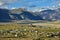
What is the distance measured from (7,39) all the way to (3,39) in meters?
0.63

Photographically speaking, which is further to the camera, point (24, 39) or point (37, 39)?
point (24, 39)

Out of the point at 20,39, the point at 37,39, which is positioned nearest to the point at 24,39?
the point at 20,39

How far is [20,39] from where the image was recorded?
3173 centimetres

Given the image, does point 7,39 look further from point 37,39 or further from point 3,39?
point 37,39

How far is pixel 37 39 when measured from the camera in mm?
29656

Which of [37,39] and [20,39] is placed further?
[20,39]

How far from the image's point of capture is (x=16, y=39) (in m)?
31.6

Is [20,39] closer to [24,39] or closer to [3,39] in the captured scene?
[24,39]

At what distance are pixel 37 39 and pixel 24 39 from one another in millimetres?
2794

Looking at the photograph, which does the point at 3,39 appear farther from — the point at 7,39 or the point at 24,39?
the point at 24,39

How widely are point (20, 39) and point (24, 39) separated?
22.9 inches

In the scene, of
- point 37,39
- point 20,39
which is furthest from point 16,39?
point 37,39

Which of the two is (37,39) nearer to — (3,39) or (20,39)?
(20,39)

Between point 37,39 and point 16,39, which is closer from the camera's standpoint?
point 37,39
